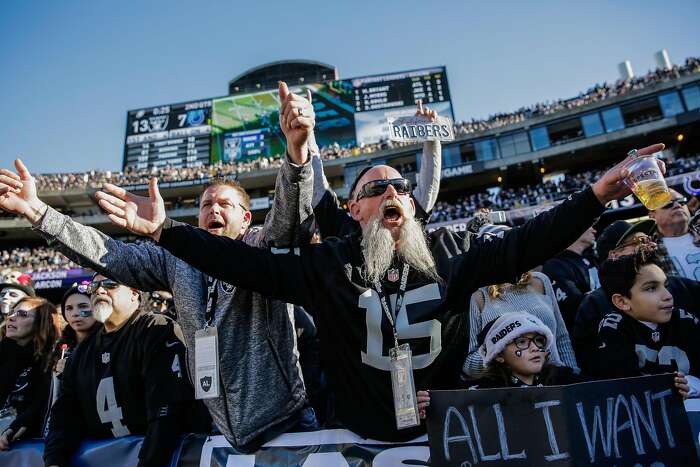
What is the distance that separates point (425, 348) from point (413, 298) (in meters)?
0.22

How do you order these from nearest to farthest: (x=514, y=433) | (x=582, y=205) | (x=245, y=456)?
(x=514, y=433), (x=582, y=205), (x=245, y=456)

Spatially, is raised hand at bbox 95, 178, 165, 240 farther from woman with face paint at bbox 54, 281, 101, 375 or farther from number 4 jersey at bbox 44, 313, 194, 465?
woman with face paint at bbox 54, 281, 101, 375

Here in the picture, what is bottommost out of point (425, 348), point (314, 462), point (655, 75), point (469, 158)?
point (314, 462)

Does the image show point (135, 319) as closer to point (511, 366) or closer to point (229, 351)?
point (229, 351)

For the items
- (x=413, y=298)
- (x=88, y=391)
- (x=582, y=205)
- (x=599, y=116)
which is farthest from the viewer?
(x=599, y=116)

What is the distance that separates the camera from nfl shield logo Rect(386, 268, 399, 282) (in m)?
1.95

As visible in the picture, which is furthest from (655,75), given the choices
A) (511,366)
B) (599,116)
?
(511,366)

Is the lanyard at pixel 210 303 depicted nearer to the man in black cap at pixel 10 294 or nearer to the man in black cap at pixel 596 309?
the man in black cap at pixel 596 309

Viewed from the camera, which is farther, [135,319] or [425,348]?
[135,319]

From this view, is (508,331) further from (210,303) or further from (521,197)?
(521,197)

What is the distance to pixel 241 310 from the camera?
6.75ft

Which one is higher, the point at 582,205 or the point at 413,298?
the point at 582,205

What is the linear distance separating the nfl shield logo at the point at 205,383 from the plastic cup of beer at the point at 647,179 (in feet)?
6.41

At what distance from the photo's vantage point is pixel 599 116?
29812 mm
